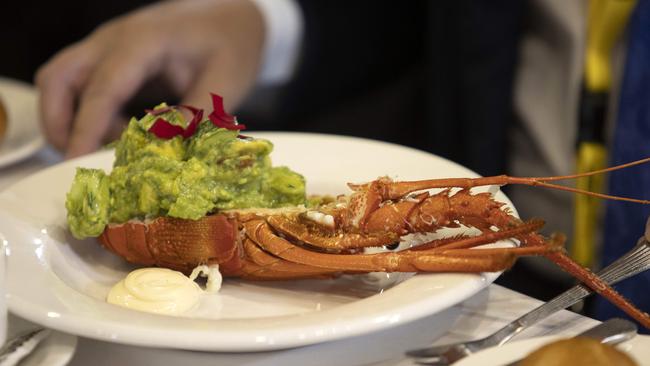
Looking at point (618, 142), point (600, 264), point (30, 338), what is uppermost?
point (618, 142)

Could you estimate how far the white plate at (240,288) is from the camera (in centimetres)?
72

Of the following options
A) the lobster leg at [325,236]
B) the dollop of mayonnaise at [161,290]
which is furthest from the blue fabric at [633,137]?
the dollop of mayonnaise at [161,290]

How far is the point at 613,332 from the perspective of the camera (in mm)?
702

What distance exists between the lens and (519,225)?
82 centimetres

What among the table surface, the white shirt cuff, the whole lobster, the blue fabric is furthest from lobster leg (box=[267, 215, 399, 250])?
the white shirt cuff

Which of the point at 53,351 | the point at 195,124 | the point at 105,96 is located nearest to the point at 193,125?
the point at 195,124

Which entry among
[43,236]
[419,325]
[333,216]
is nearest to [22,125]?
[43,236]

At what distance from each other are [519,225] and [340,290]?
23cm

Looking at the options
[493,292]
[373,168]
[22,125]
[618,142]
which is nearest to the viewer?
[493,292]

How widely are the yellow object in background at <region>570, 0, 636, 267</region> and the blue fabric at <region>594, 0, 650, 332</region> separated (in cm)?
7

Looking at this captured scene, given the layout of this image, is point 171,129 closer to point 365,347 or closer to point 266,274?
point 266,274

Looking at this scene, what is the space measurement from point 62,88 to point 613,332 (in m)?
1.25

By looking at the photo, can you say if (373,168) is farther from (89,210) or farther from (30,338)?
(30,338)

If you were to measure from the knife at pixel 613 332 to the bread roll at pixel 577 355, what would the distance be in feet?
0.32
